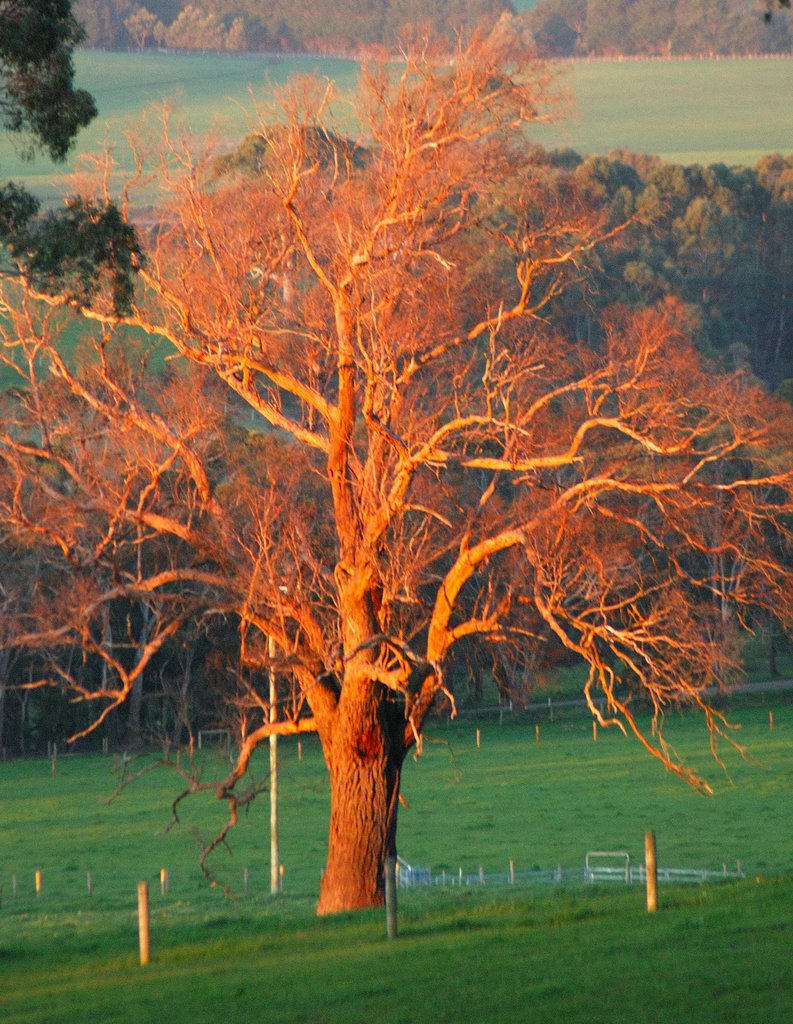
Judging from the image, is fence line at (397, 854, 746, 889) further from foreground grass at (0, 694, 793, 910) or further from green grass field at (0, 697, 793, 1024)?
green grass field at (0, 697, 793, 1024)

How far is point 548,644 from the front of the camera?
172 feet

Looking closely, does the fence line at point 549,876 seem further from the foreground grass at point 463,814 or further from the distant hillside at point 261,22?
the distant hillside at point 261,22

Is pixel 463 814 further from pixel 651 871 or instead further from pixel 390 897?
pixel 390 897

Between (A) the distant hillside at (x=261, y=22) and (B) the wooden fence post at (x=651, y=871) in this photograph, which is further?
(A) the distant hillside at (x=261, y=22)

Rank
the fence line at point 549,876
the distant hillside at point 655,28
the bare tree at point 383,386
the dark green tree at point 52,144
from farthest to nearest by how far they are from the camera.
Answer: the distant hillside at point 655,28
the fence line at point 549,876
the bare tree at point 383,386
the dark green tree at point 52,144

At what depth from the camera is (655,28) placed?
158125 millimetres

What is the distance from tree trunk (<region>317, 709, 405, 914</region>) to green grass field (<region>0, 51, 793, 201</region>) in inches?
4165

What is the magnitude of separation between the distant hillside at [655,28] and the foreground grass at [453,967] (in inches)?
5564

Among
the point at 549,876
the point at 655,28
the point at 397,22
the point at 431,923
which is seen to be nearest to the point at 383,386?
the point at 431,923

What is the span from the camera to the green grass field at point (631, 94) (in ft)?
422

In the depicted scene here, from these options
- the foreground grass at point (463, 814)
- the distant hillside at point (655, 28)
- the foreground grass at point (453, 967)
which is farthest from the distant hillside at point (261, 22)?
the foreground grass at point (453, 967)

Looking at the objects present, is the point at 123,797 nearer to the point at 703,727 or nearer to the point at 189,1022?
the point at 703,727

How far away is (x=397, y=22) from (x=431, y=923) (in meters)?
132

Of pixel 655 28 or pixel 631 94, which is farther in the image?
pixel 655 28
